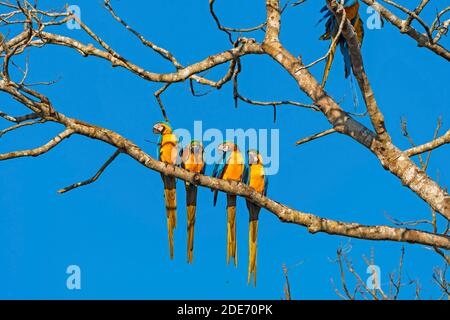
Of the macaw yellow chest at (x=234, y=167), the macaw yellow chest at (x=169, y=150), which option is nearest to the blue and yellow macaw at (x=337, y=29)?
the macaw yellow chest at (x=234, y=167)

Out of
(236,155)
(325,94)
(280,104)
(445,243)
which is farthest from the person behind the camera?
(236,155)

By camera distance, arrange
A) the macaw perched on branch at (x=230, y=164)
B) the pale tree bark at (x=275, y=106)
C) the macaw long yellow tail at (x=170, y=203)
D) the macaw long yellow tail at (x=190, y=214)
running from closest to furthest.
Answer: the pale tree bark at (x=275, y=106) < the macaw long yellow tail at (x=190, y=214) < the macaw long yellow tail at (x=170, y=203) < the macaw perched on branch at (x=230, y=164)

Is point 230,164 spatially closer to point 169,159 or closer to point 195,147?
point 195,147

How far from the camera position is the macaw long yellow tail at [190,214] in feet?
27.8

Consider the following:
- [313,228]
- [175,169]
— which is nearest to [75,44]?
[175,169]

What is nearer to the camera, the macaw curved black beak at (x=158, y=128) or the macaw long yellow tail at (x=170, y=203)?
the macaw long yellow tail at (x=170, y=203)

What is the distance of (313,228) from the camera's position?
5191 mm

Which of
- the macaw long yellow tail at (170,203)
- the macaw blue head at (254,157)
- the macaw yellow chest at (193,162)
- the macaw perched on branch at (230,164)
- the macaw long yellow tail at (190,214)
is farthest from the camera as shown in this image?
the macaw yellow chest at (193,162)

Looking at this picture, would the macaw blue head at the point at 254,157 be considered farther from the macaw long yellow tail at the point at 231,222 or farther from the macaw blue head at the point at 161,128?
the macaw blue head at the point at 161,128

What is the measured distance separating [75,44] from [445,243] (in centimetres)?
344

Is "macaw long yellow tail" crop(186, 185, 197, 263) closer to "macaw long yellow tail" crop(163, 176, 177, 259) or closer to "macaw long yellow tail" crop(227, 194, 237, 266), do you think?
"macaw long yellow tail" crop(163, 176, 177, 259)

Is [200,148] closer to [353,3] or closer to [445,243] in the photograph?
[353,3]

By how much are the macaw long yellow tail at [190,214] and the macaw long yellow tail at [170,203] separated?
0.19 m

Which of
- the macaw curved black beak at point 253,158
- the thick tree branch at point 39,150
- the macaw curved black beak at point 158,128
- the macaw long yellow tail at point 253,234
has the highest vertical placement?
the macaw curved black beak at point 158,128
